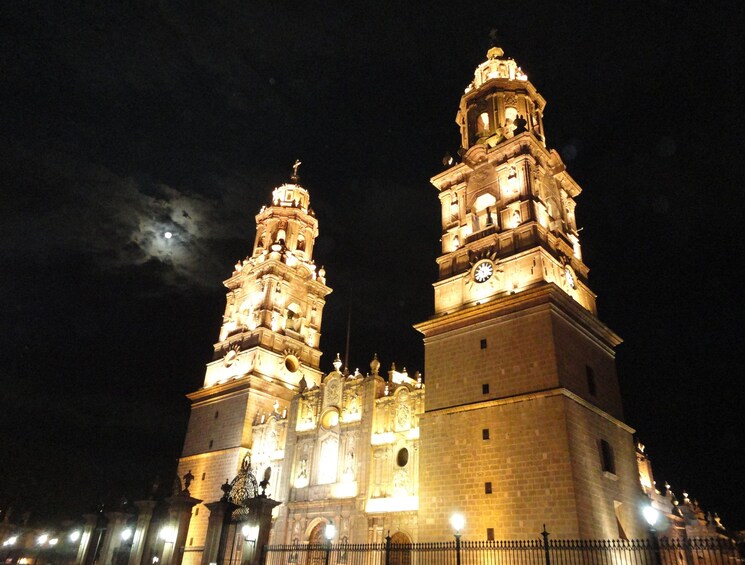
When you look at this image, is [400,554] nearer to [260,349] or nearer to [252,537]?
[252,537]

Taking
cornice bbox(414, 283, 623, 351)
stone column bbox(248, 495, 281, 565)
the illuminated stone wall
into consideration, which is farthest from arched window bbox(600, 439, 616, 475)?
stone column bbox(248, 495, 281, 565)

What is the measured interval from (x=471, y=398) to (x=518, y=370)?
8.57 ft

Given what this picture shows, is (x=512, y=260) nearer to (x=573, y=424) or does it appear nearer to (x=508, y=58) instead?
(x=573, y=424)

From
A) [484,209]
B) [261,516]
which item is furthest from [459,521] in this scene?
[484,209]

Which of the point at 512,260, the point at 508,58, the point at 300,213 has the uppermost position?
the point at 508,58

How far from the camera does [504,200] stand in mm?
31516

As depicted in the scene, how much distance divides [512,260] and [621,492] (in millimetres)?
11685

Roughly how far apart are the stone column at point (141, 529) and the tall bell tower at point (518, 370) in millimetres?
11952

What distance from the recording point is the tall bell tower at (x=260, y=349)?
3819 cm

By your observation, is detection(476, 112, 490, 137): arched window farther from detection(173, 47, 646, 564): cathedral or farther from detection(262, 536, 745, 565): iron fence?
detection(262, 536, 745, 565): iron fence

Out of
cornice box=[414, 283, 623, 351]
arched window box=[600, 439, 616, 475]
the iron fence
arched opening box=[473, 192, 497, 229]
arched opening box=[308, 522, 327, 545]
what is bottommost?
the iron fence

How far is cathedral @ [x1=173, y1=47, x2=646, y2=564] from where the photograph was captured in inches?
930

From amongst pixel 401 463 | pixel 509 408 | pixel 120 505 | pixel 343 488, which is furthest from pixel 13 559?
pixel 509 408

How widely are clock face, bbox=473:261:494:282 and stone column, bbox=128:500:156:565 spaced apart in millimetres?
18684
